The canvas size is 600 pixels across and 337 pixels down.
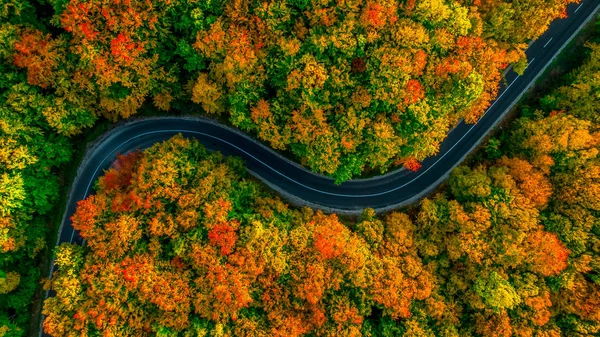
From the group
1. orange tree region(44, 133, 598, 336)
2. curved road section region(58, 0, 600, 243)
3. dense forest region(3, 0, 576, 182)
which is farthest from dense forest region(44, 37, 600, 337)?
dense forest region(3, 0, 576, 182)

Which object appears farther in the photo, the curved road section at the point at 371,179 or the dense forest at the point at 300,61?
the curved road section at the point at 371,179

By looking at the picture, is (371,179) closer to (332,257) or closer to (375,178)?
(375,178)

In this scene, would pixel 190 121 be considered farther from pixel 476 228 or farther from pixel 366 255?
pixel 476 228

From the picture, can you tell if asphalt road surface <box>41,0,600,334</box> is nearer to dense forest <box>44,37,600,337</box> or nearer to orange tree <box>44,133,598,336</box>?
dense forest <box>44,37,600,337</box>

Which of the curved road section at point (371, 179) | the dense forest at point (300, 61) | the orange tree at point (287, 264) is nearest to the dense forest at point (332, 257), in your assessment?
the orange tree at point (287, 264)

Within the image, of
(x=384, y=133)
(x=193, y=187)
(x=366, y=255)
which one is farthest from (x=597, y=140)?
(x=193, y=187)

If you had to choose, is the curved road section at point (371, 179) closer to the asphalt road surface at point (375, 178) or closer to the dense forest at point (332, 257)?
the asphalt road surface at point (375, 178)

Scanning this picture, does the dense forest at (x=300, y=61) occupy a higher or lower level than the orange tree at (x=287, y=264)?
higher
